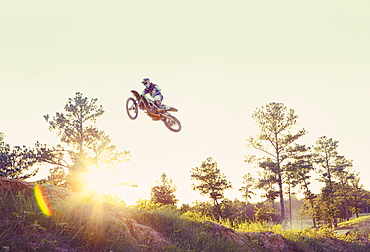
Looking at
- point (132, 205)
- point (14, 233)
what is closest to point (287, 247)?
point (132, 205)

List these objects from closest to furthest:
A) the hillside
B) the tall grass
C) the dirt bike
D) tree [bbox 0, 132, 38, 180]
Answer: the tall grass → the hillside → the dirt bike → tree [bbox 0, 132, 38, 180]

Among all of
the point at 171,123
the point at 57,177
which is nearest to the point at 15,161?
the point at 57,177

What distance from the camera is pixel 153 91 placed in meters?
11.9

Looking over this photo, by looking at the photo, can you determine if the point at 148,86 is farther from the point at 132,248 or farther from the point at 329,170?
the point at 329,170

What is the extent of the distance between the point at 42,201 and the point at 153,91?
581 cm

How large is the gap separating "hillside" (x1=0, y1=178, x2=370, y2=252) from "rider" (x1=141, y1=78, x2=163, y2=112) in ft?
13.3

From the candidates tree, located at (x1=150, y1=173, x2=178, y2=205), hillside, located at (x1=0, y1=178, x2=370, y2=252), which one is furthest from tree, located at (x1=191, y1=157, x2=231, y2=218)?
hillside, located at (x1=0, y1=178, x2=370, y2=252)

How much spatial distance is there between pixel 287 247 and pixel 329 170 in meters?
54.9

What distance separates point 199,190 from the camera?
47.3 meters

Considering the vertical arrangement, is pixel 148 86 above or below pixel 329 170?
below

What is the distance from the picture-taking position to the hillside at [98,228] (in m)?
6.24

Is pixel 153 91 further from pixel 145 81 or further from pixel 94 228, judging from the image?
pixel 94 228

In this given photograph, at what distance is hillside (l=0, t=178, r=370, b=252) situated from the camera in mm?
6238

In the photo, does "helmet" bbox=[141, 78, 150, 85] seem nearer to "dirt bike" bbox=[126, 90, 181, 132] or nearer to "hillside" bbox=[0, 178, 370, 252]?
"dirt bike" bbox=[126, 90, 181, 132]
